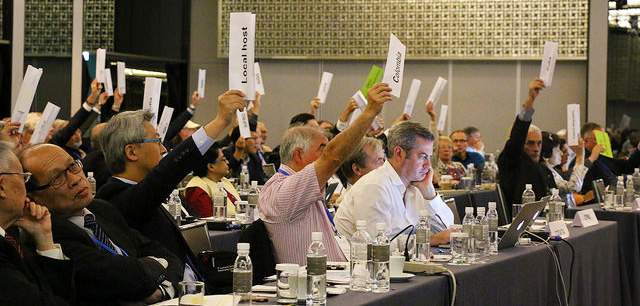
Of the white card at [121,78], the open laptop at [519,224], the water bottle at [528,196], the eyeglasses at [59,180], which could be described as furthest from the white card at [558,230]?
the white card at [121,78]

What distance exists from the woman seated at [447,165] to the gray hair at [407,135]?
4968mm

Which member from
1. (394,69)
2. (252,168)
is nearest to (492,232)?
(394,69)

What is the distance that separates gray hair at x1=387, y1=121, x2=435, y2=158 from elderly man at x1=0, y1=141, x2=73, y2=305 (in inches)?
96.7

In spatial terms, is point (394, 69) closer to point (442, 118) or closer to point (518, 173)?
point (518, 173)

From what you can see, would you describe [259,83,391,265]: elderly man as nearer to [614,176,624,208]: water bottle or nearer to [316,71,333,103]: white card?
[614,176,624,208]: water bottle

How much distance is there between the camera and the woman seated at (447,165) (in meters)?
10.2

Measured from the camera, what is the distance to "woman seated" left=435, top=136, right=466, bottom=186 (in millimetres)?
10211

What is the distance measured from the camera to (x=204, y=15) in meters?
15.8

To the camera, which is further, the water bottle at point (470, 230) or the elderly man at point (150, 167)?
the water bottle at point (470, 230)

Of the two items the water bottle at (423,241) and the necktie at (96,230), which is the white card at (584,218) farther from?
the necktie at (96,230)

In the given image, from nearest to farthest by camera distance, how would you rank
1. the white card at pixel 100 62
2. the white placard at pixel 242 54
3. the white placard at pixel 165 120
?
1. the white placard at pixel 242 54
2. the white placard at pixel 165 120
3. the white card at pixel 100 62

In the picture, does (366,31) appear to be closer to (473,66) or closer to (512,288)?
(473,66)

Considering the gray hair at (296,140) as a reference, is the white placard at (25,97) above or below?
above

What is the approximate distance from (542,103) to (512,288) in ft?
36.2
